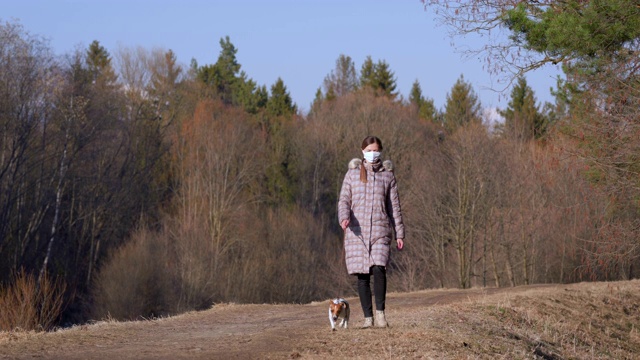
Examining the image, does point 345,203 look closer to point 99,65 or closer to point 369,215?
point 369,215

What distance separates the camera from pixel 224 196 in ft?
182

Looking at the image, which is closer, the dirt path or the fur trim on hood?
the dirt path

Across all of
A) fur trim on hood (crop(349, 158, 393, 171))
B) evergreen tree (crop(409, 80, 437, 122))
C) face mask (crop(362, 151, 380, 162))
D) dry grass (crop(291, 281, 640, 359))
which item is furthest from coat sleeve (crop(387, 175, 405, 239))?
evergreen tree (crop(409, 80, 437, 122))

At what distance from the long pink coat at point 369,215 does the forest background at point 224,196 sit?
14902mm

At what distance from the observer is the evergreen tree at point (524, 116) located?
5445 cm

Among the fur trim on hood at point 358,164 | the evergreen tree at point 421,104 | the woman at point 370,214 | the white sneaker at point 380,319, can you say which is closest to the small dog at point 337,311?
the white sneaker at point 380,319

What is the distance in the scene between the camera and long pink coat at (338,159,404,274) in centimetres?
1108

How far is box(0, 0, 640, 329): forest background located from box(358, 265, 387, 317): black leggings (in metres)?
14.8

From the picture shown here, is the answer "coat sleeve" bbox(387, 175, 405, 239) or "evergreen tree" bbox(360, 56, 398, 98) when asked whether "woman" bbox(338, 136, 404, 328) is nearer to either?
"coat sleeve" bbox(387, 175, 405, 239)

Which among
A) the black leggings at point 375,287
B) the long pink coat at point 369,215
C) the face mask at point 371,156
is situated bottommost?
the black leggings at point 375,287

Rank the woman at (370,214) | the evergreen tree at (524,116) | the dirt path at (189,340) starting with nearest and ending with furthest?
the dirt path at (189,340), the woman at (370,214), the evergreen tree at (524,116)

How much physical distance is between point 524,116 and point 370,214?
5372 cm

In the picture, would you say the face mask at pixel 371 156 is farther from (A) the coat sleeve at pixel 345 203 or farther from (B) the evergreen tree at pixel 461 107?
(B) the evergreen tree at pixel 461 107

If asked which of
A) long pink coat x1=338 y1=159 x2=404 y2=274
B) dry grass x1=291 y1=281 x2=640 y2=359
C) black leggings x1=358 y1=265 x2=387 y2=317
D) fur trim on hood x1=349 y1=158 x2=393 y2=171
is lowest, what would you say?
dry grass x1=291 y1=281 x2=640 y2=359
